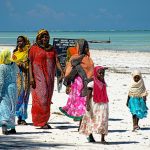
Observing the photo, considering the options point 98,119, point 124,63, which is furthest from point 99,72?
point 124,63

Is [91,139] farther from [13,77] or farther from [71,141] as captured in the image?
[13,77]

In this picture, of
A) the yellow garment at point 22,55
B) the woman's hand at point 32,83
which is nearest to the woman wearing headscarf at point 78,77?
the woman's hand at point 32,83

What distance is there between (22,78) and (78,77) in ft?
5.75

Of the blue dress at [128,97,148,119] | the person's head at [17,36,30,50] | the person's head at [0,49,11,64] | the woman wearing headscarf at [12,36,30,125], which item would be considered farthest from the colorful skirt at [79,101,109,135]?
the person's head at [17,36,30,50]

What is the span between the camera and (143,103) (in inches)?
462

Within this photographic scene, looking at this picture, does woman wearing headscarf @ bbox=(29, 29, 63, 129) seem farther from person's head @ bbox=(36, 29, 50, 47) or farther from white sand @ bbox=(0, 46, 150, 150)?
white sand @ bbox=(0, 46, 150, 150)

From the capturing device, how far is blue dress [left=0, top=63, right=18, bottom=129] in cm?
1069

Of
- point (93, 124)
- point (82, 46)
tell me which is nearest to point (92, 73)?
point (82, 46)

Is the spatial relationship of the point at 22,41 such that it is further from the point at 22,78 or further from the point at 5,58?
the point at 5,58

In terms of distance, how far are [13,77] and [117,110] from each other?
4259mm

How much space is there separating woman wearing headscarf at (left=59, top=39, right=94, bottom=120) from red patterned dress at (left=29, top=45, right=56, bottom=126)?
471 millimetres

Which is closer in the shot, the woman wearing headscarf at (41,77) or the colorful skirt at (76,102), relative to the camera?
the colorful skirt at (76,102)

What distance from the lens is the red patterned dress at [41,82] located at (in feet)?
38.1

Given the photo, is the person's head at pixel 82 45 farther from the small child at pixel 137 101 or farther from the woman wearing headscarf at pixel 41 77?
the small child at pixel 137 101
